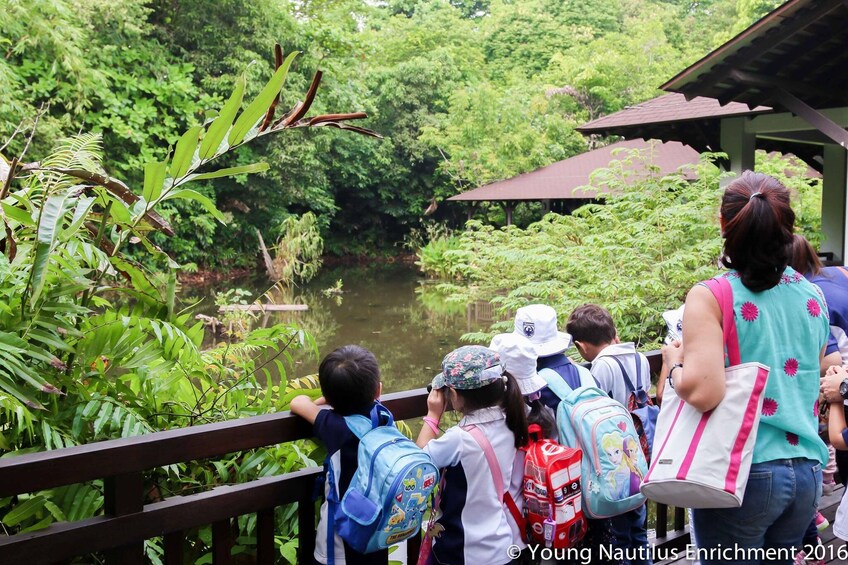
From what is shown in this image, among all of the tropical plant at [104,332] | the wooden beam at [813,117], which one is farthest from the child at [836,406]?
the wooden beam at [813,117]

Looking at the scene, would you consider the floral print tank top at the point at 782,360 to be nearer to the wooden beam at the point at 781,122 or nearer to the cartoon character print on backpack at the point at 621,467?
the cartoon character print on backpack at the point at 621,467

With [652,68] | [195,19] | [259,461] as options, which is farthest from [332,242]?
[259,461]

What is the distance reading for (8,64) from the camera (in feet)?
48.1

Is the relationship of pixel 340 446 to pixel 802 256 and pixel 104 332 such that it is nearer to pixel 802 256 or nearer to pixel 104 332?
pixel 104 332

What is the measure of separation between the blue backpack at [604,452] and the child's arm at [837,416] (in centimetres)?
52

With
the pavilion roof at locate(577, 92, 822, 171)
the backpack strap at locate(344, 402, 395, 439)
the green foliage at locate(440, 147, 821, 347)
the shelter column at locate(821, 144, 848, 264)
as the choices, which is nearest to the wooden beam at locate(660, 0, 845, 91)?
the green foliage at locate(440, 147, 821, 347)

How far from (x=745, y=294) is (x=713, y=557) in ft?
2.06

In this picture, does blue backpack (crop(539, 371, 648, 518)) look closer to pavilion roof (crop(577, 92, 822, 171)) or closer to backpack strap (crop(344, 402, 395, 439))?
backpack strap (crop(344, 402, 395, 439))

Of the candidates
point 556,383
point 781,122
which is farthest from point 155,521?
point 781,122

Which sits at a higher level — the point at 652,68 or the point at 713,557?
the point at 652,68

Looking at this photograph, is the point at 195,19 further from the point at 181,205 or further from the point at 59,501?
the point at 59,501

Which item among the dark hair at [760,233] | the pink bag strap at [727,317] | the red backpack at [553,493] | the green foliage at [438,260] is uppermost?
the dark hair at [760,233]

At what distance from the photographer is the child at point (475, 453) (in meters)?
1.90

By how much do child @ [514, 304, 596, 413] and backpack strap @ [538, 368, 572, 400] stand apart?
4 cm
